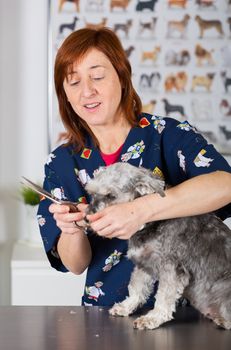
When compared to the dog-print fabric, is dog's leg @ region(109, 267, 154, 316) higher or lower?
lower

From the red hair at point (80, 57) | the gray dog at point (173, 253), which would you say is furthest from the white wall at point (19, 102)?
the gray dog at point (173, 253)

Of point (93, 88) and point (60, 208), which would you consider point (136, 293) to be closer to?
point (60, 208)

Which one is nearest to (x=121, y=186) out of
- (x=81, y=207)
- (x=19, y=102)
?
(x=81, y=207)

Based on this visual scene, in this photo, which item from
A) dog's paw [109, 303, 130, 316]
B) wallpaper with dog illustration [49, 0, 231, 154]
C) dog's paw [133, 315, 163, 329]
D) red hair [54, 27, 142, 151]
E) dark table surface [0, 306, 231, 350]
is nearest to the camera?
dark table surface [0, 306, 231, 350]

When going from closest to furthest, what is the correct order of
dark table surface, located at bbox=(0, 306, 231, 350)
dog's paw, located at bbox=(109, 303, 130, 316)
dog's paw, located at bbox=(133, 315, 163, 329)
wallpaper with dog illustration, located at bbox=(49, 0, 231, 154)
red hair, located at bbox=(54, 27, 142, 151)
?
dark table surface, located at bbox=(0, 306, 231, 350), dog's paw, located at bbox=(133, 315, 163, 329), dog's paw, located at bbox=(109, 303, 130, 316), red hair, located at bbox=(54, 27, 142, 151), wallpaper with dog illustration, located at bbox=(49, 0, 231, 154)

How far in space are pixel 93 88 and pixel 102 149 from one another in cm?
24

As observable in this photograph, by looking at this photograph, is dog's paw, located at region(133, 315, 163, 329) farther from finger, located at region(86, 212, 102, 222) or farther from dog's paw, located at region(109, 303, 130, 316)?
finger, located at region(86, 212, 102, 222)

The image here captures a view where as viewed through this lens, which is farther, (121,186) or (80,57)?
(80,57)

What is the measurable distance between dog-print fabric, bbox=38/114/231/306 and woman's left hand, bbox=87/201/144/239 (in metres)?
0.33

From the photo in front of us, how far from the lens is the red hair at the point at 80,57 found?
76.7 inches

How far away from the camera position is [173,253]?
1.74 m

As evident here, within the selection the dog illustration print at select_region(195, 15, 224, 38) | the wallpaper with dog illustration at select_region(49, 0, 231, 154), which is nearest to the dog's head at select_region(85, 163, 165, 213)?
the wallpaper with dog illustration at select_region(49, 0, 231, 154)

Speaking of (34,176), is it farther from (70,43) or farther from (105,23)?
(70,43)

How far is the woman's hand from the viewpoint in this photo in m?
1.77
